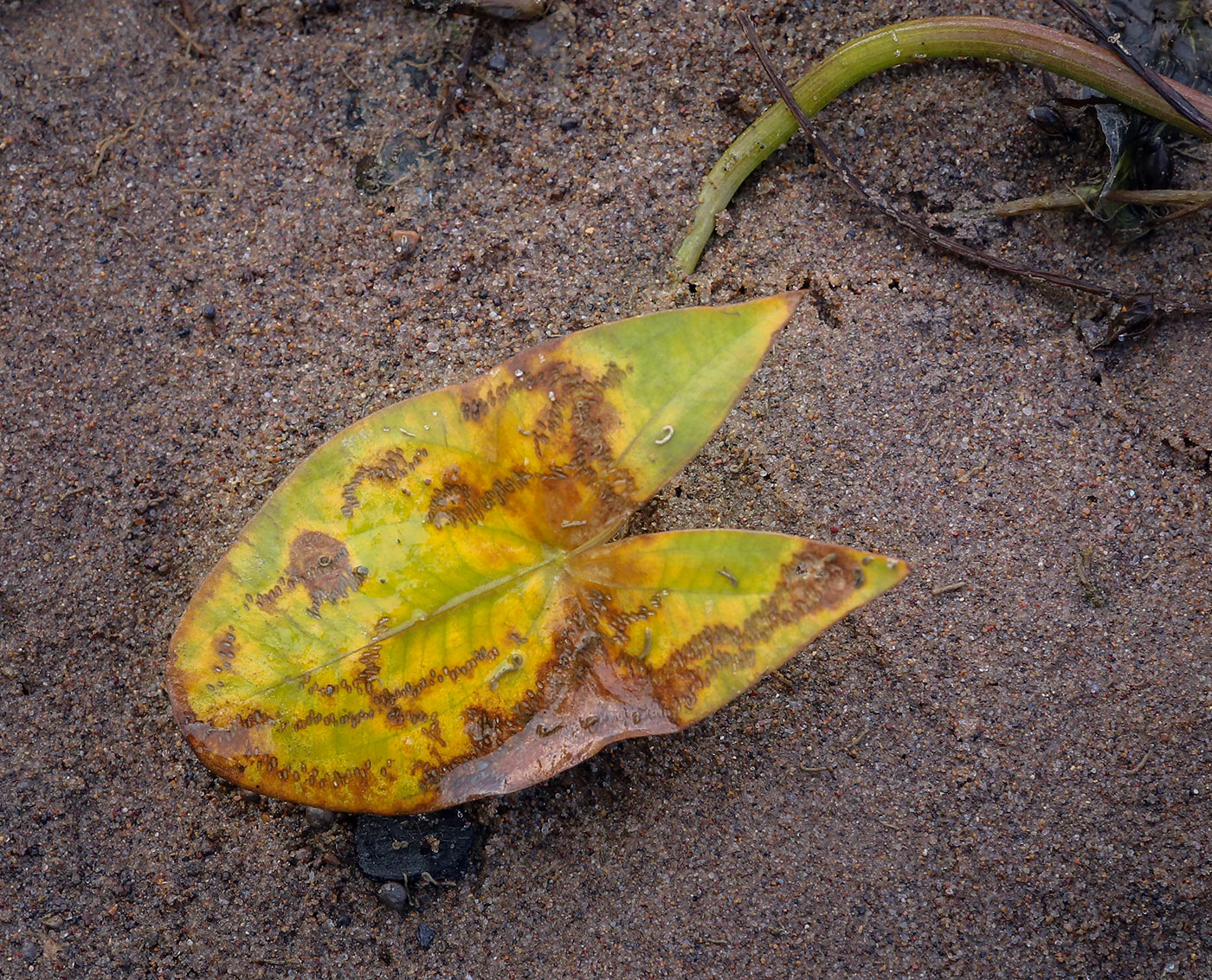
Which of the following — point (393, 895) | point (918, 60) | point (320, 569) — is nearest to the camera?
point (320, 569)

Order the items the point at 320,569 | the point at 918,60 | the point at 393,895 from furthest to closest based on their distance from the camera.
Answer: the point at 918,60 < the point at 393,895 < the point at 320,569

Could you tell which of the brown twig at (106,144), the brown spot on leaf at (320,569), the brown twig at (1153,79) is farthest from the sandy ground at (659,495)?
the brown spot on leaf at (320,569)

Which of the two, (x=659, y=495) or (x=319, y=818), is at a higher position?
(x=659, y=495)

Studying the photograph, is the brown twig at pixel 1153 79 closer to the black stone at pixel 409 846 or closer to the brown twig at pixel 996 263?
the brown twig at pixel 996 263

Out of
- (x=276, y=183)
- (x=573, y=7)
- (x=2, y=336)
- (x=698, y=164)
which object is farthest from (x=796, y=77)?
(x=2, y=336)

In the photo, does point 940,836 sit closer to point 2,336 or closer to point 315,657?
point 315,657

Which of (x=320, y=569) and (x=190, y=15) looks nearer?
(x=320, y=569)

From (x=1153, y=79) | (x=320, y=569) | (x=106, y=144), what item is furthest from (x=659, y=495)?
(x=106, y=144)

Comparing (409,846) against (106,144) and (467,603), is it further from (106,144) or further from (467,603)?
(106,144)
